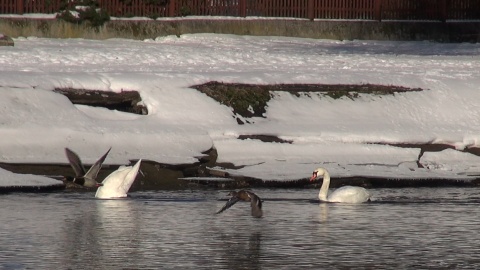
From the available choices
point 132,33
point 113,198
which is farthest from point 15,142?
point 132,33

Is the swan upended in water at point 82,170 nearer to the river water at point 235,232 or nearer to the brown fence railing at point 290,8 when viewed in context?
the river water at point 235,232

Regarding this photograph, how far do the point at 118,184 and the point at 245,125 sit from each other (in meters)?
4.05

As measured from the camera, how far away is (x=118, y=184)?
16516 millimetres

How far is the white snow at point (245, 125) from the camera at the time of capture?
741 inches

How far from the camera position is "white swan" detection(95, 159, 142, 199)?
1652cm

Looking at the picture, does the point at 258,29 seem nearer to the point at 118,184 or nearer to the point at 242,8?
the point at 242,8

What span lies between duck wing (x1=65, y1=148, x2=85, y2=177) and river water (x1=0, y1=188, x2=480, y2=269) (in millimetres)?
313

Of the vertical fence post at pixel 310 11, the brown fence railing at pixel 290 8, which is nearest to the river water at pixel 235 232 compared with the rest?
the brown fence railing at pixel 290 8

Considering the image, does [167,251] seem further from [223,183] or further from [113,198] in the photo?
[223,183]

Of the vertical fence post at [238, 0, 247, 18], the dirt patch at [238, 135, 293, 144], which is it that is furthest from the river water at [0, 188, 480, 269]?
the vertical fence post at [238, 0, 247, 18]

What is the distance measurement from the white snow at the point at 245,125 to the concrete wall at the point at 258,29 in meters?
5.66

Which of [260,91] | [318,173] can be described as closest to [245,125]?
[260,91]

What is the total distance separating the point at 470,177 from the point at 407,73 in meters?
5.62

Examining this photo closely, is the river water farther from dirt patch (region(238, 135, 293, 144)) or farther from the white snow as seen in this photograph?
dirt patch (region(238, 135, 293, 144))
